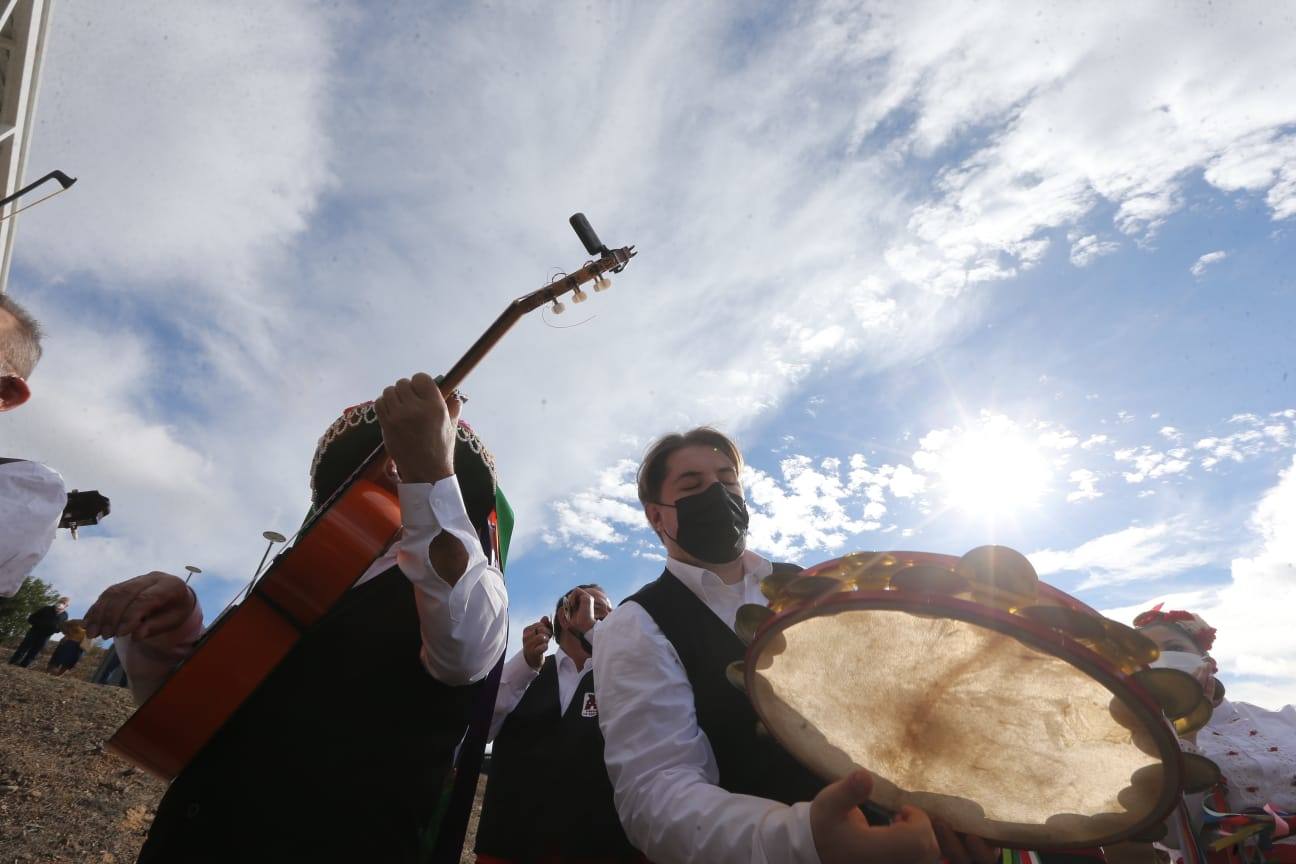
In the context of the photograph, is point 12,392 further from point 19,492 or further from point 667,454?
point 667,454

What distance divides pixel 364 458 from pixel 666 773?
165 cm

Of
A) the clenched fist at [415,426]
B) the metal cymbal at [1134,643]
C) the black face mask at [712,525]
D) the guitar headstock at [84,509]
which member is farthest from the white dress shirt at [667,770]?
the guitar headstock at [84,509]

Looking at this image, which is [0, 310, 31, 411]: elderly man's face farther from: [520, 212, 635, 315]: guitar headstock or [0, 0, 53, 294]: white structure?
[0, 0, 53, 294]: white structure

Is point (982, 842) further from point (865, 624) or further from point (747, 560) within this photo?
point (747, 560)

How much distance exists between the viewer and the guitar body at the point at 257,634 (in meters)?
1.56

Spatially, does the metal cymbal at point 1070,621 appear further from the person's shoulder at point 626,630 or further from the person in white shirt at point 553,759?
the person in white shirt at point 553,759

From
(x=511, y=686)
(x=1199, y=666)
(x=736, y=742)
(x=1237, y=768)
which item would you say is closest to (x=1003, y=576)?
(x=736, y=742)

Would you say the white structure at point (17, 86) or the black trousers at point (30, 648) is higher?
the white structure at point (17, 86)

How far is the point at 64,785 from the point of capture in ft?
18.8

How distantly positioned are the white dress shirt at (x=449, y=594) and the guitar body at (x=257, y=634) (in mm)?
301

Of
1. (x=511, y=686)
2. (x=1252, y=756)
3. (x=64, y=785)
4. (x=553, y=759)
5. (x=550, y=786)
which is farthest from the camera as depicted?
(x=64, y=785)

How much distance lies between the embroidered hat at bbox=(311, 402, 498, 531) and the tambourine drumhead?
1.31 meters

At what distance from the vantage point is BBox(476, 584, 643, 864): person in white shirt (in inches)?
102

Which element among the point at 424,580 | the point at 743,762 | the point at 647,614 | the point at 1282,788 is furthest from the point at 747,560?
the point at 1282,788
